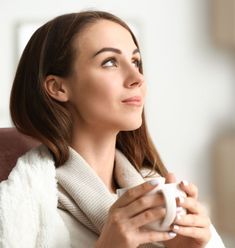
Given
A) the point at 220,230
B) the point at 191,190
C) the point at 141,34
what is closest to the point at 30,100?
the point at 191,190

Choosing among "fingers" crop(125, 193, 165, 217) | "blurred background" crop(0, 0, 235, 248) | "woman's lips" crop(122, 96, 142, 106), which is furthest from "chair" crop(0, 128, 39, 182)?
"blurred background" crop(0, 0, 235, 248)

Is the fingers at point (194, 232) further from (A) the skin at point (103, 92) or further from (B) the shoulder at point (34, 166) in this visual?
(B) the shoulder at point (34, 166)

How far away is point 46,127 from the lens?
1.16m

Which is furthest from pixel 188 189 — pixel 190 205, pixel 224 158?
pixel 224 158

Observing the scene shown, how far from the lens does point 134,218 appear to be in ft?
2.91

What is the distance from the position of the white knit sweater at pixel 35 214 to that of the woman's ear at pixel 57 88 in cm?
16

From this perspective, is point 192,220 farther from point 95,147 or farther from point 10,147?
point 10,147

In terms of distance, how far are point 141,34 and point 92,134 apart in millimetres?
1534

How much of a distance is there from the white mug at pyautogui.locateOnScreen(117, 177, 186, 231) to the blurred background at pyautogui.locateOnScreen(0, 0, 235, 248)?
69.6 inches

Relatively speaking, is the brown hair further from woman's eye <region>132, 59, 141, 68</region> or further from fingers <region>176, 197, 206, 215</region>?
fingers <region>176, 197, 206, 215</region>

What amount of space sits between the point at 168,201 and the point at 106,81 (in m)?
0.36

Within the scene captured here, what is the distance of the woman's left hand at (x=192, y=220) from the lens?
885 mm

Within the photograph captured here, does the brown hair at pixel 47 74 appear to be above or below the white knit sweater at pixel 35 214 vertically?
above

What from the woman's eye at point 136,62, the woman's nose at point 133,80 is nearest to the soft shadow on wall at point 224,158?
the woman's eye at point 136,62
